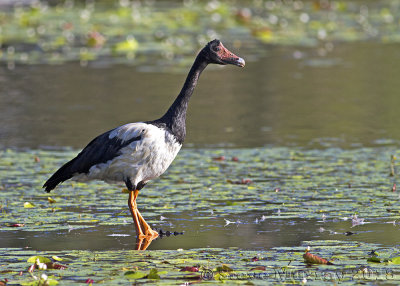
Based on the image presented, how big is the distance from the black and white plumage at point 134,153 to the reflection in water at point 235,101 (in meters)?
4.22

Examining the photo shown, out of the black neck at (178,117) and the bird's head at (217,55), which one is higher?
the bird's head at (217,55)

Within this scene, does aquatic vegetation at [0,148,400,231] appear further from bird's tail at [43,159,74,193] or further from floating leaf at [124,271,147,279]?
floating leaf at [124,271,147,279]

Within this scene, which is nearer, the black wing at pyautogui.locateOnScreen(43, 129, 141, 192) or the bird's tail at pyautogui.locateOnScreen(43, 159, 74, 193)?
the black wing at pyautogui.locateOnScreen(43, 129, 141, 192)

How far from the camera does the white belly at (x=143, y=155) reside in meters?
8.69

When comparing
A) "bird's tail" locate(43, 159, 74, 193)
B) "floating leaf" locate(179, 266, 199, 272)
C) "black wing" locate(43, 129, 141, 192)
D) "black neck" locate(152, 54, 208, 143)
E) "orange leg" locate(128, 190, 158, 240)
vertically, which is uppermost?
"black neck" locate(152, 54, 208, 143)

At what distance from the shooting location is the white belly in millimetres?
8688

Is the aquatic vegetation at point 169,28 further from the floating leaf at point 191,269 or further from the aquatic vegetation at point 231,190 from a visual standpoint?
the floating leaf at point 191,269

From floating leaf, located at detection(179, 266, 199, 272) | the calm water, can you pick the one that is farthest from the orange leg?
floating leaf, located at detection(179, 266, 199, 272)

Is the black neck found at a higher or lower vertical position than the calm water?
higher

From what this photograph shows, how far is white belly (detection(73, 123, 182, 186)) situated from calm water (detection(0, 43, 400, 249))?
0.58 m

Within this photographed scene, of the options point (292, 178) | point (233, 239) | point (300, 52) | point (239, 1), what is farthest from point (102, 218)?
point (239, 1)

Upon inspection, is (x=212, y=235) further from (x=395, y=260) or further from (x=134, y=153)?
(x=395, y=260)

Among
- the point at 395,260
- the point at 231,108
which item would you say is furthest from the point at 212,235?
the point at 231,108

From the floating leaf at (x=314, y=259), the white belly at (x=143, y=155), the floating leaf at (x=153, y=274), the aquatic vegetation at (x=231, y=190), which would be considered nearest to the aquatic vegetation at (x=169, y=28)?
the aquatic vegetation at (x=231, y=190)
